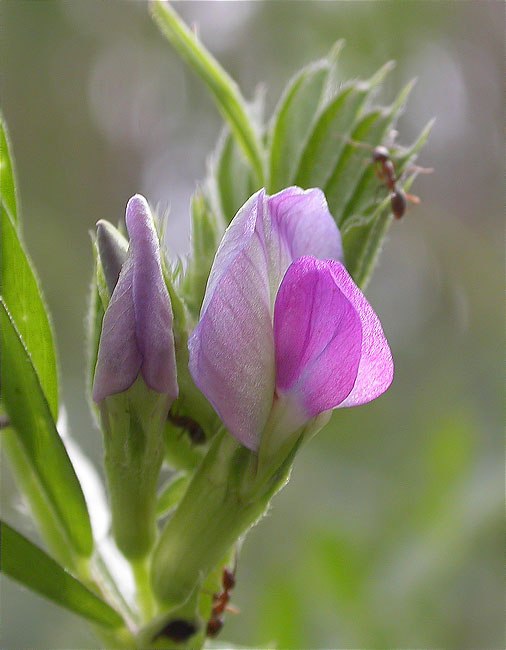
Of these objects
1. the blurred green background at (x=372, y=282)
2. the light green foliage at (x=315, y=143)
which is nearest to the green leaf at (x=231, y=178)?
the light green foliage at (x=315, y=143)

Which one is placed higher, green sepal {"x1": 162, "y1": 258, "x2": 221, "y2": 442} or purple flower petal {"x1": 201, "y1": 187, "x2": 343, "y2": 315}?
purple flower petal {"x1": 201, "y1": 187, "x2": 343, "y2": 315}

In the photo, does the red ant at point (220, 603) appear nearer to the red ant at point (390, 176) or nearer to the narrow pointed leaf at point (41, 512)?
the narrow pointed leaf at point (41, 512)

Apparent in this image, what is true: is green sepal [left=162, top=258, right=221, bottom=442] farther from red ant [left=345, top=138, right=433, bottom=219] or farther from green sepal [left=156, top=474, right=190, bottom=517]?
red ant [left=345, top=138, right=433, bottom=219]

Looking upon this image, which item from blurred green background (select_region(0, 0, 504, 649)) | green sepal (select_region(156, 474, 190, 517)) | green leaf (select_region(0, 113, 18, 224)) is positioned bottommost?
blurred green background (select_region(0, 0, 504, 649))

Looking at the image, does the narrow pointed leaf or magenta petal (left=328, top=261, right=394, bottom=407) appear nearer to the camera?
magenta petal (left=328, top=261, right=394, bottom=407)

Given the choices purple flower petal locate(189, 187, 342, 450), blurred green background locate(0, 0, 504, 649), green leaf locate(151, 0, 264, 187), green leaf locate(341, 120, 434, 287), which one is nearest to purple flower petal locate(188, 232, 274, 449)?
purple flower petal locate(189, 187, 342, 450)

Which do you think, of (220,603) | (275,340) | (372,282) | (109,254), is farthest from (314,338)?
(372,282)

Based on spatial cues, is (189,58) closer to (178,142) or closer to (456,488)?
(456,488)
